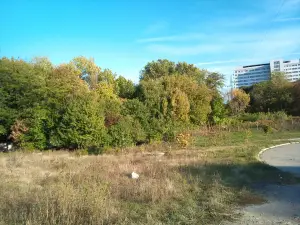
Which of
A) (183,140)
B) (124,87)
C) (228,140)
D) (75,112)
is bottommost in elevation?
(228,140)

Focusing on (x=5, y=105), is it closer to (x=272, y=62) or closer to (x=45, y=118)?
(x=45, y=118)

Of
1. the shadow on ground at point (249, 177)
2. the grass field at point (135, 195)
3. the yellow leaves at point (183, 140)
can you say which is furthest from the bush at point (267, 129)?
the grass field at point (135, 195)

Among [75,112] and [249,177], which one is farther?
[75,112]

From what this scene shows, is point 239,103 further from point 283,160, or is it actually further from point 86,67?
point 283,160

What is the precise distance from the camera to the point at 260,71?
5103 inches

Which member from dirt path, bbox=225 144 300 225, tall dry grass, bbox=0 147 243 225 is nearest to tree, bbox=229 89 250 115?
dirt path, bbox=225 144 300 225

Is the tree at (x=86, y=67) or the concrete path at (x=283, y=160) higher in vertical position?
the tree at (x=86, y=67)

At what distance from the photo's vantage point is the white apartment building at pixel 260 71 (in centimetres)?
11944

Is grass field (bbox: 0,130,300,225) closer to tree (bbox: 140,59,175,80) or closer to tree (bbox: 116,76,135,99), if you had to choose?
tree (bbox: 116,76,135,99)

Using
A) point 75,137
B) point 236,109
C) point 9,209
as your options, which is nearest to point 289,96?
point 236,109

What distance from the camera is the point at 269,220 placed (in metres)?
6.98

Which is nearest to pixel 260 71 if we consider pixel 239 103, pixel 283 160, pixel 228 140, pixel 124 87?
pixel 239 103

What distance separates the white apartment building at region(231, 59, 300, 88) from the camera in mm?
119438

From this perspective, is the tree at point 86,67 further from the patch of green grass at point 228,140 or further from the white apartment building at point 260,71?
the white apartment building at point 260,71
